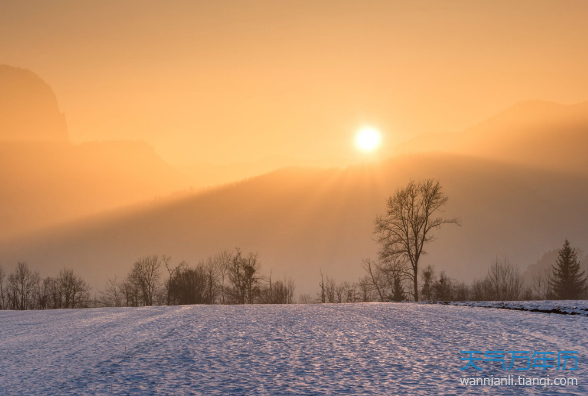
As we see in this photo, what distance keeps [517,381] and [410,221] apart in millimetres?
49535

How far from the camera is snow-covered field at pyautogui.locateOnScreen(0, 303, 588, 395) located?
13.6 m

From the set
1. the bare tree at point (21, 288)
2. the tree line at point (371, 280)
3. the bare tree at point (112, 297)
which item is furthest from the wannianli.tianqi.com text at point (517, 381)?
the bare tree at point (112, 297)

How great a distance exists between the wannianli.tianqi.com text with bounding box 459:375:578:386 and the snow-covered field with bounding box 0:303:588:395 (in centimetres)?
28

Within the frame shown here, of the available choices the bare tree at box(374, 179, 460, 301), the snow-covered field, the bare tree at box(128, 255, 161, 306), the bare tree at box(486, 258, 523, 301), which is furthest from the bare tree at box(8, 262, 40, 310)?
the bare tree at box(486, 258, 523, 301)

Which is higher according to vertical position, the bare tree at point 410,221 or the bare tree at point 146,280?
the bare tree at point 410,221

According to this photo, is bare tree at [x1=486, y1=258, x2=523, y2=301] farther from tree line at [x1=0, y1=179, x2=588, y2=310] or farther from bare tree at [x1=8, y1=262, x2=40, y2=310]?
bare tree at [x1=8, y1=262, x2=40, y2=310]

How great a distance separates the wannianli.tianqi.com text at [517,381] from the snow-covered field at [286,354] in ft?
0.93

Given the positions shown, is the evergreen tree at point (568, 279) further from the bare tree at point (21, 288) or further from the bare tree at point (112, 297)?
the bare tree at point (21, 288)

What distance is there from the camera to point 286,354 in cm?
1777

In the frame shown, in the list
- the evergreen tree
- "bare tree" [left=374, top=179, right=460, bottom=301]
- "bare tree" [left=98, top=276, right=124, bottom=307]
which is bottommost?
"bare tree" [left=98, top=276, right=124, bottom=307]

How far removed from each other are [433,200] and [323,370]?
4908 centimetres

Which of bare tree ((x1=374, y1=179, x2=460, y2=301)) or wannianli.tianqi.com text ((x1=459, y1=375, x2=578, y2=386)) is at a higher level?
bare tree ((x1=374, y1=179, x2=460, y2=301))

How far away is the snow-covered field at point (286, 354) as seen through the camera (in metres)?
13.6

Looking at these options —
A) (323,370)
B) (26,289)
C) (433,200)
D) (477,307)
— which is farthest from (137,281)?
A: (323,370)
